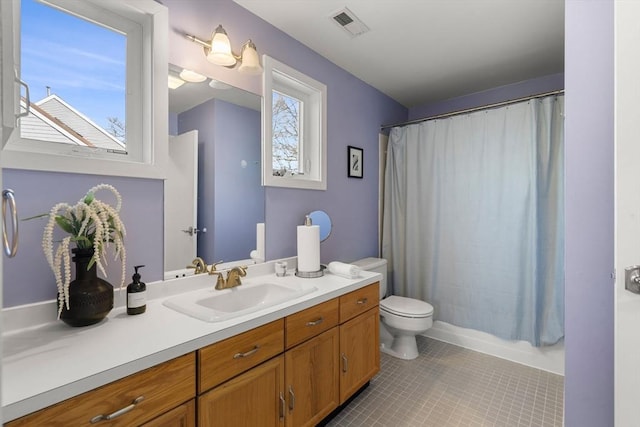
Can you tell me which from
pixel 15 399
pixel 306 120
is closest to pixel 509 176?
pixel 306 120

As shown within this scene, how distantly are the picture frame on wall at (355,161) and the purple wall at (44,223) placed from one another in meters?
1.65

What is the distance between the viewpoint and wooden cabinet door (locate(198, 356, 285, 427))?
1.06m

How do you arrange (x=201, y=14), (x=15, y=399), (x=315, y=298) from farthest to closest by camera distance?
(x=201, y=14) < (x=315, y=298) < (x=15, y=399)

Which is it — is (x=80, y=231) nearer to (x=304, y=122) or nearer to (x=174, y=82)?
(x=174, y=82)

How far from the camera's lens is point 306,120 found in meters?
2.30

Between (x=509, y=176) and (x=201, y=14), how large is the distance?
2378 mm

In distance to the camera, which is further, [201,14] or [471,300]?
[471,300]

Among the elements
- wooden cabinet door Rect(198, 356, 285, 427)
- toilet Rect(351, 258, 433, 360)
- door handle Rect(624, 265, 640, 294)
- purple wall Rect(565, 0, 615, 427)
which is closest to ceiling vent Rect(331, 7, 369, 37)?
purple wall Rect(565, 0, 615, 427)

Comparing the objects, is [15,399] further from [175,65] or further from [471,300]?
[471,300]

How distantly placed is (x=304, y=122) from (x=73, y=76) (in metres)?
1.38

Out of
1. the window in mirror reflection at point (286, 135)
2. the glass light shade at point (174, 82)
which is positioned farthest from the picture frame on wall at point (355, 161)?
the glass light shade at point (174, 82)

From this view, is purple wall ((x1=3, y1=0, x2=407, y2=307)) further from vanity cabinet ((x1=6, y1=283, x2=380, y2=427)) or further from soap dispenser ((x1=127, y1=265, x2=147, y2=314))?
vanity cabinet ((x1=6, y1=283, x2=380, y2=427))

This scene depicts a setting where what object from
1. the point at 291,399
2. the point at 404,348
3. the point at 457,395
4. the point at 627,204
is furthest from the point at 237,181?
the point at 457,395

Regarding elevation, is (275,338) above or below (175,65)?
below
